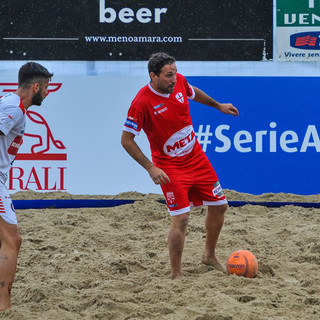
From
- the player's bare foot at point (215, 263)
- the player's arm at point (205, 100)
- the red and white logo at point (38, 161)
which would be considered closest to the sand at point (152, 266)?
the player's bare foot at point (215, 263)

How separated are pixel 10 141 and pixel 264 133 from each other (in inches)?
194

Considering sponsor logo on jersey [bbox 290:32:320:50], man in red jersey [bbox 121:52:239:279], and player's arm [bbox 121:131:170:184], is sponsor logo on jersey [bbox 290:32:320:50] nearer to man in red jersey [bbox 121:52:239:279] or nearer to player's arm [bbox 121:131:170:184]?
man in red jersey [bbox 121:52:239:279]

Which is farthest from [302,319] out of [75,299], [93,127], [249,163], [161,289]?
[93,127]

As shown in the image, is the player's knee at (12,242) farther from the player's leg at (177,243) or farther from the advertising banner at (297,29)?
the advertising banner at (297,29)

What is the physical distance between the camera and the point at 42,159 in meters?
8.71

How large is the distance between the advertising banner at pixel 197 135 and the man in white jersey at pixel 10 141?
4210mm

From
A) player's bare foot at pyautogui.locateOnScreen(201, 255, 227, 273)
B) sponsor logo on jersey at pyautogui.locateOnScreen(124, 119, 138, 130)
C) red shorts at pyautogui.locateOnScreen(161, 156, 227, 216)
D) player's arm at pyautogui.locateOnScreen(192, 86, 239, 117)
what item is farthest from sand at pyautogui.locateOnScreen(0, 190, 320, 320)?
player's arm at pyautogui.locateOnScreen(192, 86, 239, 117)

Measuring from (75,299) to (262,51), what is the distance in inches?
199

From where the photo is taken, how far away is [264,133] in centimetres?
875

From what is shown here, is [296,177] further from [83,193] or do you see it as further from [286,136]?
[83,193]

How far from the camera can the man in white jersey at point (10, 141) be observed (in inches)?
170

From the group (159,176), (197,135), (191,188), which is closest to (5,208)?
(159,176)

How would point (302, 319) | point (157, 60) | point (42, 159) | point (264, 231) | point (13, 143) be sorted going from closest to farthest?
point (302, 319) < point (13, 143) < point (157, 60) < point (264, 231) < point (42, 159)

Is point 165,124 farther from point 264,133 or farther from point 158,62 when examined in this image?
point 264,133
